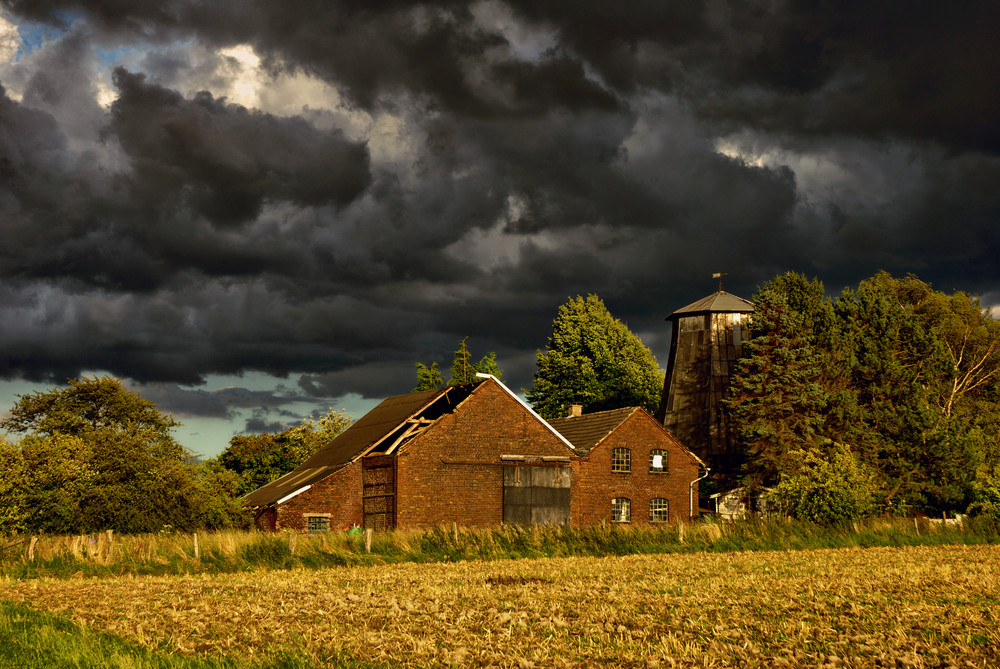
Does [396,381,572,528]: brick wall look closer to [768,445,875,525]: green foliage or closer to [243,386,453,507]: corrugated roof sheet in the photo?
[243,386,453,507]: corrugated roof sheet

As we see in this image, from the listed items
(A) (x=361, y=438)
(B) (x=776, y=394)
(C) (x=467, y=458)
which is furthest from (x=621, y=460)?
(A) (x=361, y=438)

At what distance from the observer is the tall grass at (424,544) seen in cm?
2647

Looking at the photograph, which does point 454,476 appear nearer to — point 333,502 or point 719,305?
point 333,502

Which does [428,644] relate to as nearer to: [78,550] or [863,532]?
[78,550]

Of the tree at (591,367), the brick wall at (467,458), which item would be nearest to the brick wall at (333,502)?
the brick wall at (467,458)

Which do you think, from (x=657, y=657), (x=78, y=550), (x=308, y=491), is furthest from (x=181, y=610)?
(x=308, y=491)

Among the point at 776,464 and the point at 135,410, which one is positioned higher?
the point at 135,410

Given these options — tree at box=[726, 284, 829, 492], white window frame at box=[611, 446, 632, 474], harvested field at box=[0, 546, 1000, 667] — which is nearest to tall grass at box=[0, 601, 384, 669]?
harvested field at box=[0, 546, 1000, 667]

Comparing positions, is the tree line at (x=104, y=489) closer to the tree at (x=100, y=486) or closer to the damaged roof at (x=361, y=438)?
the tree at (x=100, y=486)

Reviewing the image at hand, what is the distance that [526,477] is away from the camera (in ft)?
145

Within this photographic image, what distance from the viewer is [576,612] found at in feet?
51.4

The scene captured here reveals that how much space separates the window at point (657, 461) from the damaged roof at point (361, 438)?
10781 mm

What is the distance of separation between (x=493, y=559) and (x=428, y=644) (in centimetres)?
1633

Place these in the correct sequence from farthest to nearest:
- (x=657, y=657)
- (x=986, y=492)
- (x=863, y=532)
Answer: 1. (x=986, y=492)
2. (x=863, y=532)
3. (x=657, y=657)
